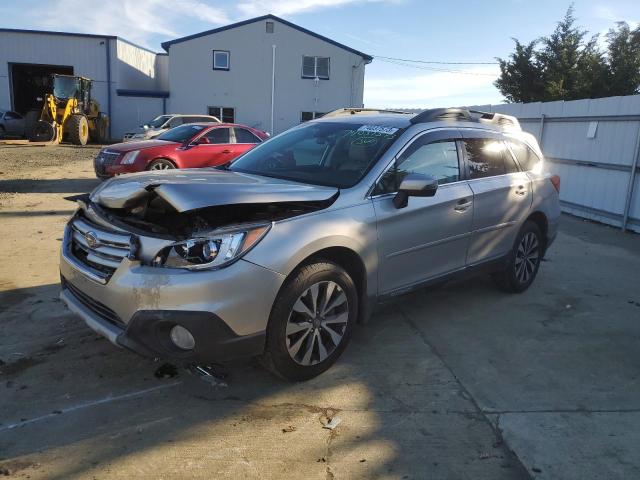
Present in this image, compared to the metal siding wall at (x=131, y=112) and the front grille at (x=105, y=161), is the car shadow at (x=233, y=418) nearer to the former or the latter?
the front grille at (x=105, y=161)

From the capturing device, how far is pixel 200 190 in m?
3.28

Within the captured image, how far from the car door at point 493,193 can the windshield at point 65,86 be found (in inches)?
1098

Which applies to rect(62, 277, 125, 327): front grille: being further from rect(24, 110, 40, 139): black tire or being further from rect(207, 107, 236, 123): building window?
rect(207, 107, 236, 123): building window

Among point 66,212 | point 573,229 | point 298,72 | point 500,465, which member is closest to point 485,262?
point 500,465

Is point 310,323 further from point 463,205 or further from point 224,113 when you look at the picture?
point 224,113

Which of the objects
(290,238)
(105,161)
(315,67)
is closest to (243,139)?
(105,161)

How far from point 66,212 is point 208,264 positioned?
23.0 ft

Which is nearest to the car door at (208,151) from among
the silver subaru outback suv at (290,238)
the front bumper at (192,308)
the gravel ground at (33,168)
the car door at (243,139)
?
the car door at (243,139)

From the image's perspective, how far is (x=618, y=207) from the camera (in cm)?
986

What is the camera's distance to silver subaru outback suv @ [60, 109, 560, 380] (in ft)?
10.0

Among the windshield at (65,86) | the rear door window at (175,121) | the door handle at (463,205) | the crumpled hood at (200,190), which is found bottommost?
the door handle at (463,205)

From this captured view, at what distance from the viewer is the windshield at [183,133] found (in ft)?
38.2

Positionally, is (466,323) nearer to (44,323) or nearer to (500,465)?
(500,465)

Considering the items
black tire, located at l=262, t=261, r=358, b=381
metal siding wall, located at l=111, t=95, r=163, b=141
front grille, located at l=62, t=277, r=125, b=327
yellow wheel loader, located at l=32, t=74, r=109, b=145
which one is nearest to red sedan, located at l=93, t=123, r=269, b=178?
front grille, located at l=62, t=277, r=125, b=327
